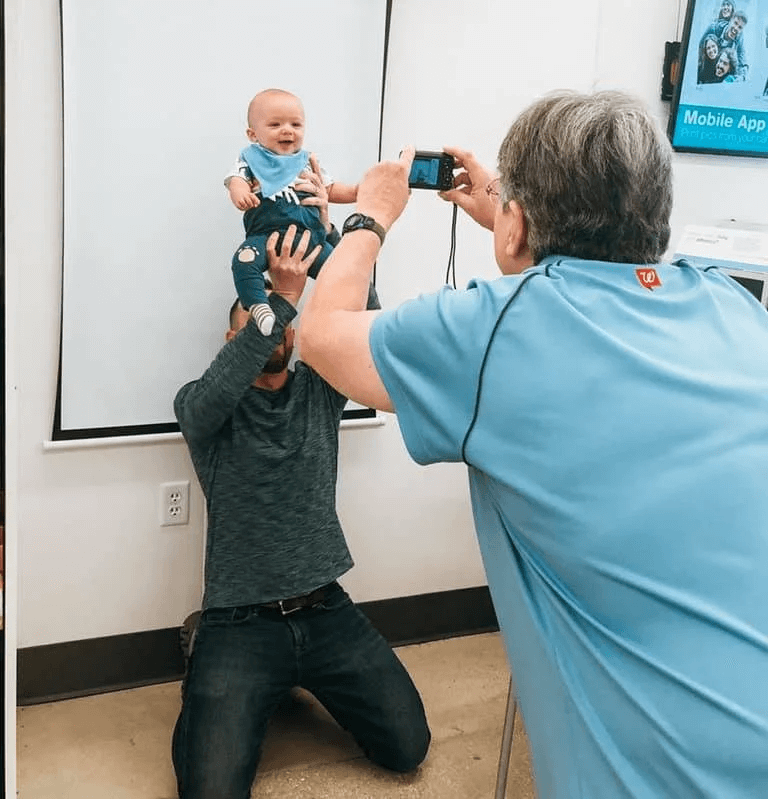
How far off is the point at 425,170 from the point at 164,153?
2.57 feet

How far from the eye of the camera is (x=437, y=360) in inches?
44.6

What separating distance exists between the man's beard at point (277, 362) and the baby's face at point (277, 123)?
0.43m

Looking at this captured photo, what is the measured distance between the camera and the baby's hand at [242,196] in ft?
6.64

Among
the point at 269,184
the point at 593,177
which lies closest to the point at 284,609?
the point at 269,184

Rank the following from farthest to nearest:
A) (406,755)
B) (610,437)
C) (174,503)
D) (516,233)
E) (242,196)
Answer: (174,503)
(406,755)
(242,196)
(516,233)
(610,437)

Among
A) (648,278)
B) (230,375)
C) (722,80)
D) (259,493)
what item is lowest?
(259,493)

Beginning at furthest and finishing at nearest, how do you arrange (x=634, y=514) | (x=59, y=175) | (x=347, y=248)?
(x=59, y=175), (x=347, y=248), (x=634, y=514)

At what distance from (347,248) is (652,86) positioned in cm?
188

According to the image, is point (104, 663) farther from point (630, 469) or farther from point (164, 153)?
point (630, 469)

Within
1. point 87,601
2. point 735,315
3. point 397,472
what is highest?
point 735,315

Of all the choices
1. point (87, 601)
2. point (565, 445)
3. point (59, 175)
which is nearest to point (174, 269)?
point (59, 175)

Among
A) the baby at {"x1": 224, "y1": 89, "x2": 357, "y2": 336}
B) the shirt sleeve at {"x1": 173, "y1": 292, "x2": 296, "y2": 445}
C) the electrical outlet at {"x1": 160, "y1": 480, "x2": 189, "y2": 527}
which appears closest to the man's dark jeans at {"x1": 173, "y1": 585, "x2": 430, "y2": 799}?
the electrical outlet at {"x1": 160, "y1": 480, "x2": 189, "y2": 527}

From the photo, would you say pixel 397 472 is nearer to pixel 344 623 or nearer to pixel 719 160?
pixel 344 623

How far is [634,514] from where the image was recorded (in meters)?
1.08
